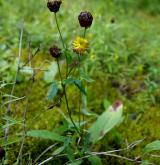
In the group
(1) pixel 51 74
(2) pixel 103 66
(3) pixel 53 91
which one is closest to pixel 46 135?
(3) pixel 53 91

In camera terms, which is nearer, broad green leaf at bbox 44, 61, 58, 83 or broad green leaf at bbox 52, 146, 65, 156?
broad green leaf at bbox 52, 146, 65, 156

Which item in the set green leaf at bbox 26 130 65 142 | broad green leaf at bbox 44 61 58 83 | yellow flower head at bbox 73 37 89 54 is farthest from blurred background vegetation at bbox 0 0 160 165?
yellow flower head at bbox 73 37 89 54

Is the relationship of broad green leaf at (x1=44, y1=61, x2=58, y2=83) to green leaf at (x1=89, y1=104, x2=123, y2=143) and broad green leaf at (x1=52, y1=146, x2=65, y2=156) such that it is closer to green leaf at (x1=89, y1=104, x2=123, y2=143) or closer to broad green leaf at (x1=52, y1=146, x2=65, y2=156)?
green leaf at (x1=89, y1=104, x2=123, y2=143)

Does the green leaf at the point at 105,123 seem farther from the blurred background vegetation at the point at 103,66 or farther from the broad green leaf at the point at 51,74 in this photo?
the broad green leaf at the point at 51,74

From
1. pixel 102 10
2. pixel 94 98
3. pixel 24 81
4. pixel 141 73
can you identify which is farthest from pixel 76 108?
pixel 102 10

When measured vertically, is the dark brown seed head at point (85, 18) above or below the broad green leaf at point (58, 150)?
above

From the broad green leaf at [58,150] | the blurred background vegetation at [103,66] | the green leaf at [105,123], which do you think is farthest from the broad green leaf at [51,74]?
the broad green leaf at [58,150]

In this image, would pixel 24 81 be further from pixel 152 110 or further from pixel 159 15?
pixel 159 15
